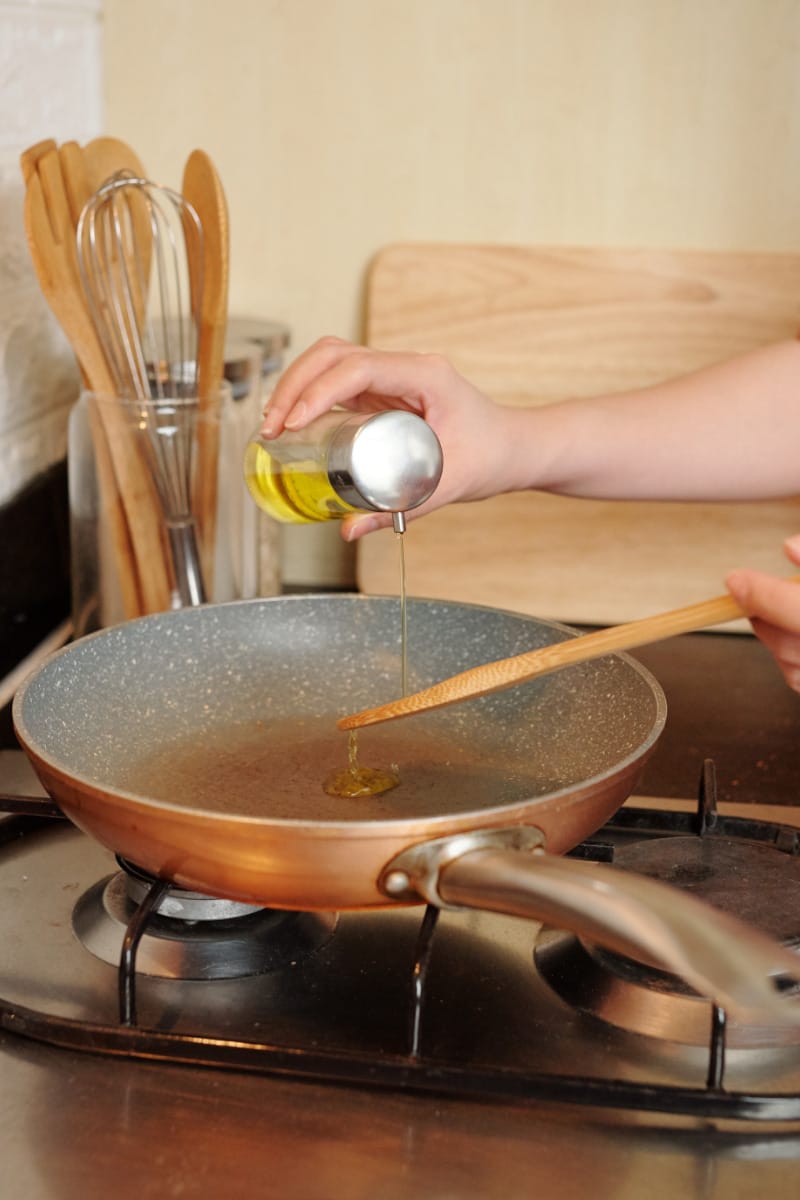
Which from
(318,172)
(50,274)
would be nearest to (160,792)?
(50,274)

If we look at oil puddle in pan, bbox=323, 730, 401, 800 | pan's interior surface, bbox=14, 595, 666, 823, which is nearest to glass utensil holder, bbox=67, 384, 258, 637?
pan's interior surface, bbox=14, 595, 666, 823

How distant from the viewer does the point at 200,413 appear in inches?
30.7

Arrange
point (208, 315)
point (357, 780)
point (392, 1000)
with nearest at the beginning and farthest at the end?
1. point (392, 1000)
2. point (357, 780)
3. point (208, 315)

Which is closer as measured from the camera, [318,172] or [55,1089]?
[55,1089]

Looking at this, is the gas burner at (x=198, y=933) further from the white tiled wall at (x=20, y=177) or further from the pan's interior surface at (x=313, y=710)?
the white tiled wall at (x=20, y=177)

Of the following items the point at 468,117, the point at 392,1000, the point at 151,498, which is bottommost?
the point at 392,1000

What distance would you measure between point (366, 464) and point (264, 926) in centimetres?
19

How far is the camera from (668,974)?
498mm

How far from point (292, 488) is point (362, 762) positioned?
0.44 feet

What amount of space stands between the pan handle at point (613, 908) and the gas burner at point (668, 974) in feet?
0.21

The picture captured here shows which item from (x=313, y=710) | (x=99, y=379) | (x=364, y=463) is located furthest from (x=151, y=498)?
(x=364, y=463)

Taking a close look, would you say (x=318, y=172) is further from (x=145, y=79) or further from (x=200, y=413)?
(x=200, y=413)

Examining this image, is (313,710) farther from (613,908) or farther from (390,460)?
(613,908)

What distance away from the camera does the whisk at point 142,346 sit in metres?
0.76
